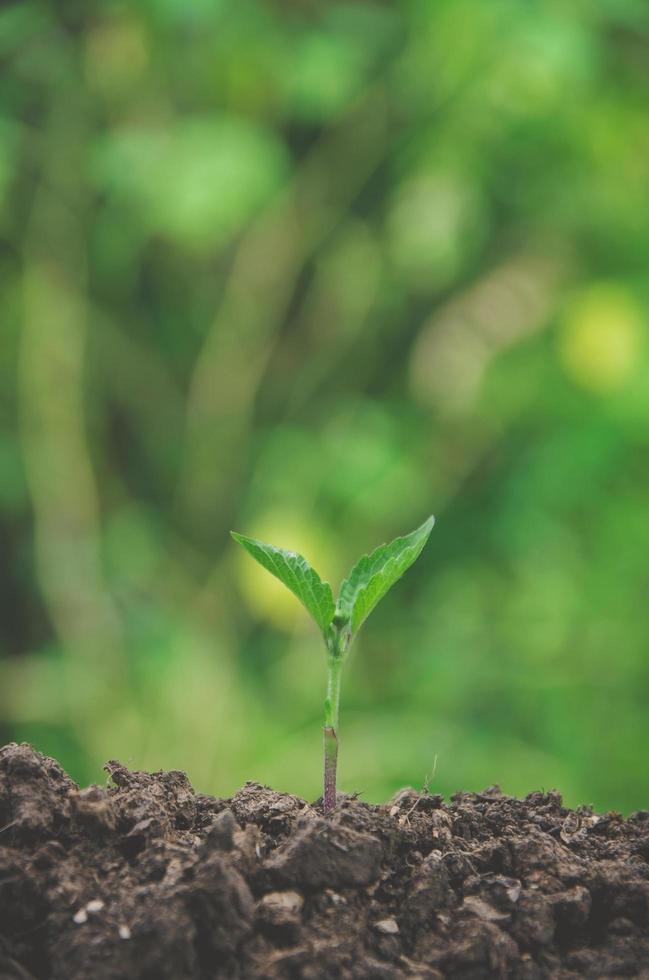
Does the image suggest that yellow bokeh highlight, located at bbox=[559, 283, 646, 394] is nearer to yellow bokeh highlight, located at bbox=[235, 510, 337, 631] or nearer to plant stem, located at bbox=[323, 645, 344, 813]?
yellow bokeh highlight, located at bbox=[235, 510, 337, 631]

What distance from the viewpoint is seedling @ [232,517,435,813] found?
0.56 meters

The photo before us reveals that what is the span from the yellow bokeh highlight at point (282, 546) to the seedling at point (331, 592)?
1.36 m

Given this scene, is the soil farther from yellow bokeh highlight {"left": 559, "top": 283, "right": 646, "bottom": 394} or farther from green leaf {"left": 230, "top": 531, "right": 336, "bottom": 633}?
yellow bokeh highlight {"left": 559, "top": 283, "right": 646, "bottom": 394}

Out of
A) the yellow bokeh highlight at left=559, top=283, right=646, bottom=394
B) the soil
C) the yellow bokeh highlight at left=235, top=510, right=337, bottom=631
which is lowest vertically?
the soil

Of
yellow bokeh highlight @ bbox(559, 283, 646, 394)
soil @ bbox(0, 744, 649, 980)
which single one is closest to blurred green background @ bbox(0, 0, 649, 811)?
yellow bokeh highlight @ bbox(559, 283, 646, 394)

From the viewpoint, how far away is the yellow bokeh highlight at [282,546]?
1.97 m

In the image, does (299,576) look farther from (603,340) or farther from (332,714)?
(603,340)

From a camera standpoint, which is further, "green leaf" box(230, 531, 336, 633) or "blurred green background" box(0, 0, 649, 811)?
"blurred green background" box(0, 0, 649, 811)

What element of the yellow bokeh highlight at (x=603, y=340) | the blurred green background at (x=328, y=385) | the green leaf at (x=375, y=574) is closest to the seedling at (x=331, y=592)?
the green leaf at (x=375, y=574)

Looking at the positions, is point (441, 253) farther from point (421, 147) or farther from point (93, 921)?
point (93, 921)

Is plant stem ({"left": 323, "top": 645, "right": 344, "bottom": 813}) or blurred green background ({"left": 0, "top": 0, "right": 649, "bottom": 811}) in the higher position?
blurred green background ({"left": 0, "top": 0, "right": 649, "bottom": 811})

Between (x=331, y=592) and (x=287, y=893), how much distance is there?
0.14 m

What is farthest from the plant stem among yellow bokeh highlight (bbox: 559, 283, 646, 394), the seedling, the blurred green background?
yellow bokeh highlight (bbox: 559, 283, 646, 394)

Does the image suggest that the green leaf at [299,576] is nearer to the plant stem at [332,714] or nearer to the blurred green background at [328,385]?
the plant stem at [332,714]
